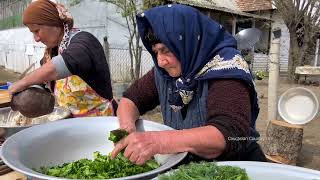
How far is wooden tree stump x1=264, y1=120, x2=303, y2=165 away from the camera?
5.29 metres

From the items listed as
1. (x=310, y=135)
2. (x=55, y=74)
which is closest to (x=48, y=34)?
(x=55, y=74)

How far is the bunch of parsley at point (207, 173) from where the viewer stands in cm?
113

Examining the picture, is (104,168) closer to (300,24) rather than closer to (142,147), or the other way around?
(142,147)

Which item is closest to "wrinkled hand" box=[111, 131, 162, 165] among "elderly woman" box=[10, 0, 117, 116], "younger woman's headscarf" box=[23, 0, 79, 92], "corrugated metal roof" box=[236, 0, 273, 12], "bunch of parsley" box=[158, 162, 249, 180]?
"bunch of parsley" box=[158, 162, 249, 180]

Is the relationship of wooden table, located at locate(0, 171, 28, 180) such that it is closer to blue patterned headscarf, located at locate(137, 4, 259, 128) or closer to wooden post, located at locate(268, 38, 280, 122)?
blue patterned headscarf, located at locate(137, 4, 259, 128)

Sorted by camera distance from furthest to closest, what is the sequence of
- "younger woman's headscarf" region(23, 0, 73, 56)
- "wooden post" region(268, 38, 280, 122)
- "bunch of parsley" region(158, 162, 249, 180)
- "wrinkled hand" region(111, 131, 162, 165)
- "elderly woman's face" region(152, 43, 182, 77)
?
1. "wooden post" region(268, 38, 280, 122)
2. "younger woman's headscarf" region(23, 0, 73, 56)
3. "elderly woman's face" region(152, 43, 182, 77)
4. "wrinkled hand" region(111, 131, 162, 165)
5. "bunch of parsley" region(158, 162, 249, 180)

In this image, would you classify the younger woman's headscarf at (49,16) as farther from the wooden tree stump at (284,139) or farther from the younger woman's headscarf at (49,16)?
the wooden tree stump at (284,139)

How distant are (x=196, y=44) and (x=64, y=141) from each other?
2.52 feet

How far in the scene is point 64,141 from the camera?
1.81 meters

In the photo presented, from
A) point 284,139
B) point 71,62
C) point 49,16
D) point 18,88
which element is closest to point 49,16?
point 49,16

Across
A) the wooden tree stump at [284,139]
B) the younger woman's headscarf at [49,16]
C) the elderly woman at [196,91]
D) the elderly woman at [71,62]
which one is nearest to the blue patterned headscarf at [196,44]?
the elderly woman at [196,91]

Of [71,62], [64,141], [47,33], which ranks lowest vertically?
[64,141]

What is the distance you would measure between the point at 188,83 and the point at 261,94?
10848 mm

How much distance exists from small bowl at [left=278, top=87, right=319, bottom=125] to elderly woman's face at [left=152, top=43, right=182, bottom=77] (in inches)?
155
